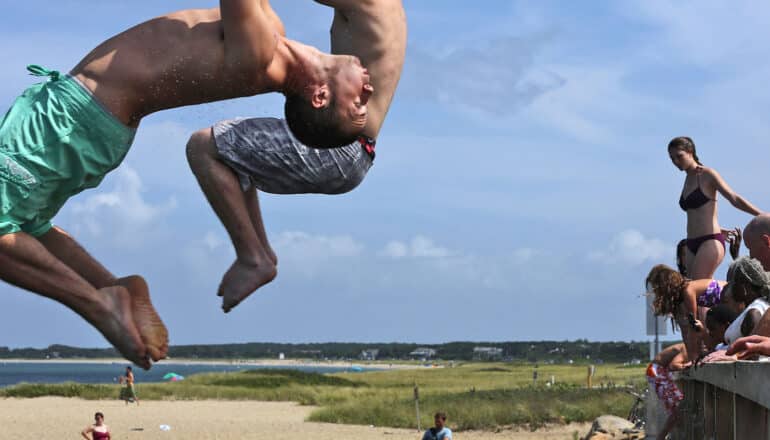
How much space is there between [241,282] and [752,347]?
2756 millimetres

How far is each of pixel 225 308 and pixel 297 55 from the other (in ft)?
3.71

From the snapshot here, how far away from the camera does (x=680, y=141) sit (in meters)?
10.2

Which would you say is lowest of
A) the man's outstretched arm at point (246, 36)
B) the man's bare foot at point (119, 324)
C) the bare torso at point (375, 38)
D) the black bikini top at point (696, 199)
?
the man's bare foot at point (119, 324)

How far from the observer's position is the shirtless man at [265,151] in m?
4.71

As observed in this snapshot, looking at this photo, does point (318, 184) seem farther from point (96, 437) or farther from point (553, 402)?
point (553, 402)

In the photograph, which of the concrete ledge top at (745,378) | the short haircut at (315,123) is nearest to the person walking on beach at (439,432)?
the concrete ledge top at (745,378)

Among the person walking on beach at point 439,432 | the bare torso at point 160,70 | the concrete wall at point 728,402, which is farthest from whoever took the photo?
the person walking on beach at point 439,432

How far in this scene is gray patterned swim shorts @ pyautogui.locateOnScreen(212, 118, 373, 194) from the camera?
4754 mm

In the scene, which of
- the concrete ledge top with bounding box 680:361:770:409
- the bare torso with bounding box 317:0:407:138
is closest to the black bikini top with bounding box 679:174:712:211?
the concrete ledge top with bounding box 680:361:770:409

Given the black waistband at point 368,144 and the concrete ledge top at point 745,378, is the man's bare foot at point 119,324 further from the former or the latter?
the concrete ledge top at point 745,378

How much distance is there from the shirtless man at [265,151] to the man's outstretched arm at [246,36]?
1.93ft

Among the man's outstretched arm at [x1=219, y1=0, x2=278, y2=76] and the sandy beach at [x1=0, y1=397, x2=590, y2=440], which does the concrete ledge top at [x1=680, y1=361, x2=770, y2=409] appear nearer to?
the man's outstretched arm at [x1=219, y1=0, x2=278, y2=76]

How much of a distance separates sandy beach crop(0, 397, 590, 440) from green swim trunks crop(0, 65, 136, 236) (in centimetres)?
2719

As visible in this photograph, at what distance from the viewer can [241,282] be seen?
15.4ft
